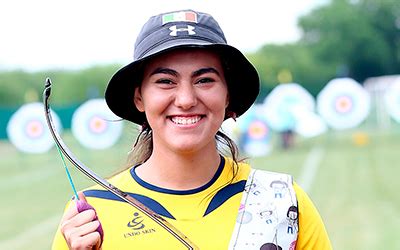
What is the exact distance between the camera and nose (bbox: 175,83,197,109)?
1687 millimetres

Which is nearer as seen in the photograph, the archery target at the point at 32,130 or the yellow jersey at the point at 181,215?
the yellow jersey at the point at 181,215

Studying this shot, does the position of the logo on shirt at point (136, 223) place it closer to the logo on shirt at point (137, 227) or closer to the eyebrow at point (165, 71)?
the logo on shirt at point (137, 227)

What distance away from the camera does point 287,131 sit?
15930 millimetres

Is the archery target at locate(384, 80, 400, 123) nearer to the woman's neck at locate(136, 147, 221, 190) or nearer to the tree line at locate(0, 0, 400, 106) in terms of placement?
the woman's neck at locate(136, 147, 221, 190)

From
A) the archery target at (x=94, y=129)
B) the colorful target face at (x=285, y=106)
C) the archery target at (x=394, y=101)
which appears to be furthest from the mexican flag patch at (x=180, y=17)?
the colorful target face at (x=285, y=106)

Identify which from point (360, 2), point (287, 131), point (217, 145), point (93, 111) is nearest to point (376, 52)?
point (360, 2)

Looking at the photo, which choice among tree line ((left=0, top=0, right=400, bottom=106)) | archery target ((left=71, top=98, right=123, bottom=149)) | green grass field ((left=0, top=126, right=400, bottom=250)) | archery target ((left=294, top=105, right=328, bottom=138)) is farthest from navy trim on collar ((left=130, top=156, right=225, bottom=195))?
tree line ((left=0, top=0, right=400, bottom=106))

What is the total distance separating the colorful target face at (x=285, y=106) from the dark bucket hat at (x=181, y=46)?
13.5m

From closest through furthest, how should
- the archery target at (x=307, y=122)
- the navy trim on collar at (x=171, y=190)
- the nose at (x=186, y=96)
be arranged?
the nose at (x=186, y=96) → the navy trim on collar at (x=171, y=190) → the archery target at (x=307, y=122)

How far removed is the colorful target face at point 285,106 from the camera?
50.9ft

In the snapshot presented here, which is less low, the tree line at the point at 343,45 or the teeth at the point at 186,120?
the tree line at the point at 343,45

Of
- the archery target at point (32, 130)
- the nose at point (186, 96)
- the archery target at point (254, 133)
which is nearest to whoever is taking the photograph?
the nose at point (186, 96)

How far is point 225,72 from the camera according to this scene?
5.93 ft

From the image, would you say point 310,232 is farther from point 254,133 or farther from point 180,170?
point 254,133
